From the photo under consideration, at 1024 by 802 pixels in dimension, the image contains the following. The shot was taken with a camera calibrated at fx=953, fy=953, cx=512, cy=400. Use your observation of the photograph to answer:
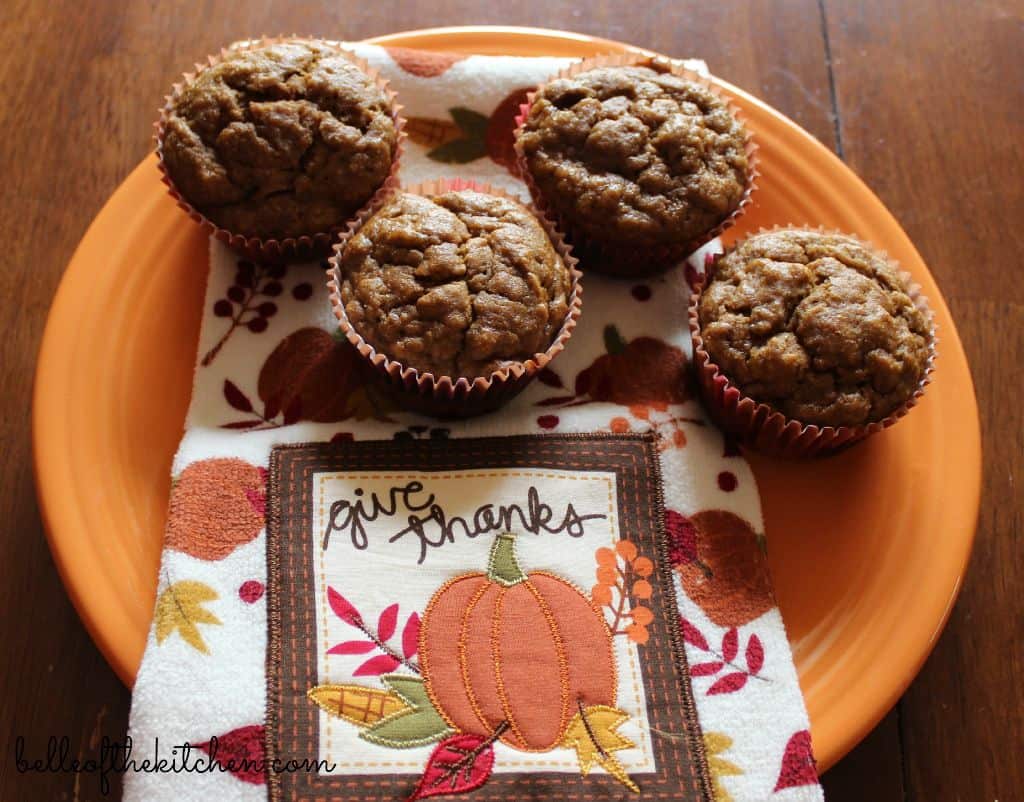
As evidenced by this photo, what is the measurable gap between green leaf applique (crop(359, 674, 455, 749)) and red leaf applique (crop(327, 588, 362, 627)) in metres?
0.14

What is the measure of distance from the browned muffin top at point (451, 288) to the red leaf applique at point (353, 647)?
0.50 meters

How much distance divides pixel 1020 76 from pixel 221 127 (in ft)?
7.12

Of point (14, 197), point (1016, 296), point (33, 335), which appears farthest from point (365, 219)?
point (1016, 296)

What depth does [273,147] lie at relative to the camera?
73.9 inches

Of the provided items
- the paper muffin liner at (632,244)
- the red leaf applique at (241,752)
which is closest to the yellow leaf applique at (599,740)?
the red leaf applique at (241,752)

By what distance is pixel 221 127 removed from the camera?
6.24 ft

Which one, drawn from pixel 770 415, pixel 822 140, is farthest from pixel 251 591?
pixel 822 140

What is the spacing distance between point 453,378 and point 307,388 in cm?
32

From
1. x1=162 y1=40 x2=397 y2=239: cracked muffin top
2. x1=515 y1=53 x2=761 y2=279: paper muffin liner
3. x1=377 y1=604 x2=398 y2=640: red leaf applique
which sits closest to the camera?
x1=377 y1=604 x2=398 y2=640: red leaf applique

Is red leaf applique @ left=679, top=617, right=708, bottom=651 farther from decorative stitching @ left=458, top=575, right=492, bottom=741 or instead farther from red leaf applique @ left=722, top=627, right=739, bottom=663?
decorative stitching @ left=458, top=575, right=492, bottom=741

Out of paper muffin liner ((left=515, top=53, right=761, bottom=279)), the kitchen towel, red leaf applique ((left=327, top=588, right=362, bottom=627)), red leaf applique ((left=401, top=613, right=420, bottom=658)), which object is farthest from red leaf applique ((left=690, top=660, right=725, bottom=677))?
paper muffin liner ((left=515, top=53, right=761, bottom=279))

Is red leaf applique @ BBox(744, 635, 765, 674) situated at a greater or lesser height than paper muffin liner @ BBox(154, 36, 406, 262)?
lesser

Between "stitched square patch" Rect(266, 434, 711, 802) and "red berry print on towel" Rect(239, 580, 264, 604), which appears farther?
"red berry print on towel" Rect(239, 580, 264, 604)

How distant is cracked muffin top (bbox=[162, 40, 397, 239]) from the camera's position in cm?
188
